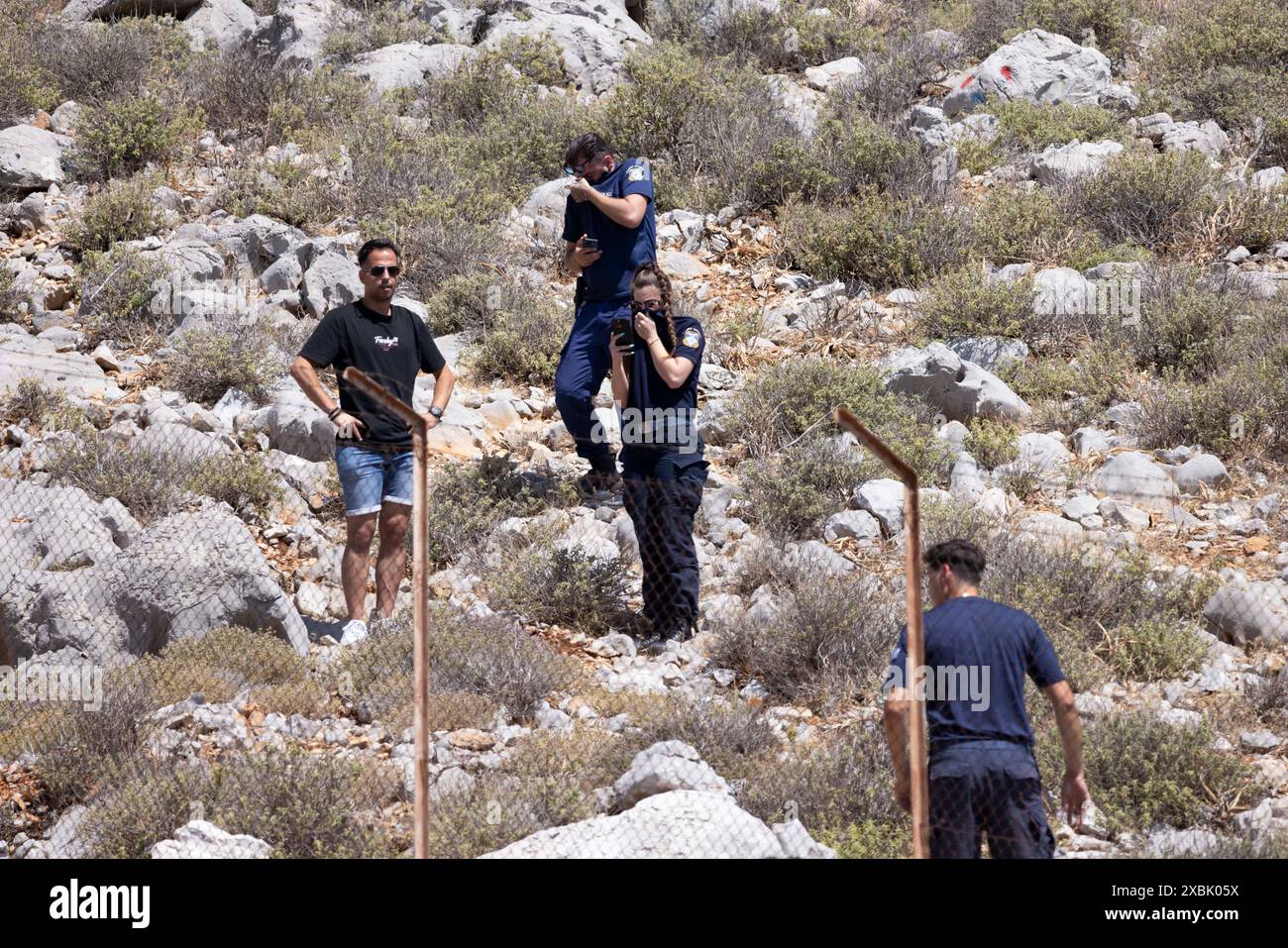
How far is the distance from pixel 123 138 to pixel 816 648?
27.9 feet

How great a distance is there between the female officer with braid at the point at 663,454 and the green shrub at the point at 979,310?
3566 mm

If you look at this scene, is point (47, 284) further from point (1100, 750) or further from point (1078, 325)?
point (1100, 750)

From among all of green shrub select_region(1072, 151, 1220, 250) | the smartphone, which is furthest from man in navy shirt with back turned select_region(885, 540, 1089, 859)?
green shrub select_region(1072, 151, 1220, 250)

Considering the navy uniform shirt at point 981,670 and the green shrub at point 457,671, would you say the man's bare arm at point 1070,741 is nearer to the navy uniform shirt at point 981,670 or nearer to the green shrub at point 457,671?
the navy uniform shirt at point 981,670

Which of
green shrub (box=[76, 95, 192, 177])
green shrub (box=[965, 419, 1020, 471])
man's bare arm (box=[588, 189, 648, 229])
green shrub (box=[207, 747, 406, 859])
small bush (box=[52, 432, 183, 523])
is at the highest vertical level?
man's bare arm (box=[588, 189, 648, 229])

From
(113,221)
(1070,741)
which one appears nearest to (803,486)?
(1070,741)

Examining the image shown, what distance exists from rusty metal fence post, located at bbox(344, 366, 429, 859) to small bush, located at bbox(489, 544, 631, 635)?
238 cm

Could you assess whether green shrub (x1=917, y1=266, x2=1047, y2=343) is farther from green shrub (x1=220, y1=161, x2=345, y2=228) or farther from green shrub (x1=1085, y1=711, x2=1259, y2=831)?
green shrub (x1=220, y1=161, x2=345, y2=228)

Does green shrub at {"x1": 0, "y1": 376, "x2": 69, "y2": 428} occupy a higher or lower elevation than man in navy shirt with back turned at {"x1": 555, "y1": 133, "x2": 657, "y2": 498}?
lower

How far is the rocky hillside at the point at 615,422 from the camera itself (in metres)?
5.16

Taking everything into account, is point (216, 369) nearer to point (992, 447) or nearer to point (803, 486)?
point (803, 486)

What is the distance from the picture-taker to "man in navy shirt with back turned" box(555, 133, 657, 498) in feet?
23.8

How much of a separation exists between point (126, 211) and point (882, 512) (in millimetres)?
6643
